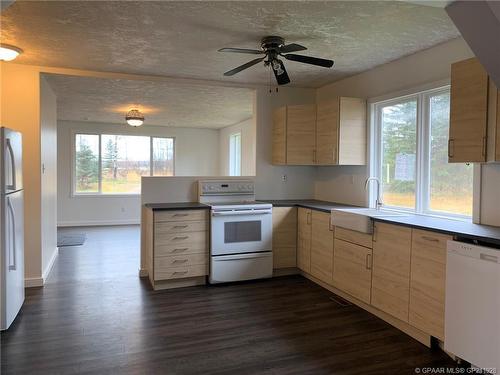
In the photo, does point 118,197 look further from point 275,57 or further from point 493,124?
point 493,124

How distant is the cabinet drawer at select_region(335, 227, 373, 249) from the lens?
3344 mm

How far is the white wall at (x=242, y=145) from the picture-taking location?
7.80 metres

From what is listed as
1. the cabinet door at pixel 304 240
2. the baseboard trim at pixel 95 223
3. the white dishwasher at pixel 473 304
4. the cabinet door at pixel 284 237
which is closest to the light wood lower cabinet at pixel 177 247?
the cabinet door at pixel 284 237

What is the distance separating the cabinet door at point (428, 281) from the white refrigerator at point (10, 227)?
125 inches

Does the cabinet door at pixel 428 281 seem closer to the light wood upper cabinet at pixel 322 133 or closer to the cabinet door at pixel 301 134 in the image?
the light wood upper cabinet at pixel 322 133

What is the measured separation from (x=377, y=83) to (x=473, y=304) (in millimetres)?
2626

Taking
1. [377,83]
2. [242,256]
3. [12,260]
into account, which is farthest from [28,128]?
[377,83]

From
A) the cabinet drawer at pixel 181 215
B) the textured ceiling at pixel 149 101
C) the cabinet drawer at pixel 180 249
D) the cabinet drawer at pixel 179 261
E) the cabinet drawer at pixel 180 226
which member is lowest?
the cabinet drawer at pixel 179 261

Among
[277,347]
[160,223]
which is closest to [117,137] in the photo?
[160,223]

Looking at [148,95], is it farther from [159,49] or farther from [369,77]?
[369,77]

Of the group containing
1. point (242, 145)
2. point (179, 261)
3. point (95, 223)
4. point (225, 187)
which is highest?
point (242, 145)

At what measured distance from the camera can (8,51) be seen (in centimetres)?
343

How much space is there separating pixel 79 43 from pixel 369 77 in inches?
120

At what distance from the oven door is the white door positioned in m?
1.86
